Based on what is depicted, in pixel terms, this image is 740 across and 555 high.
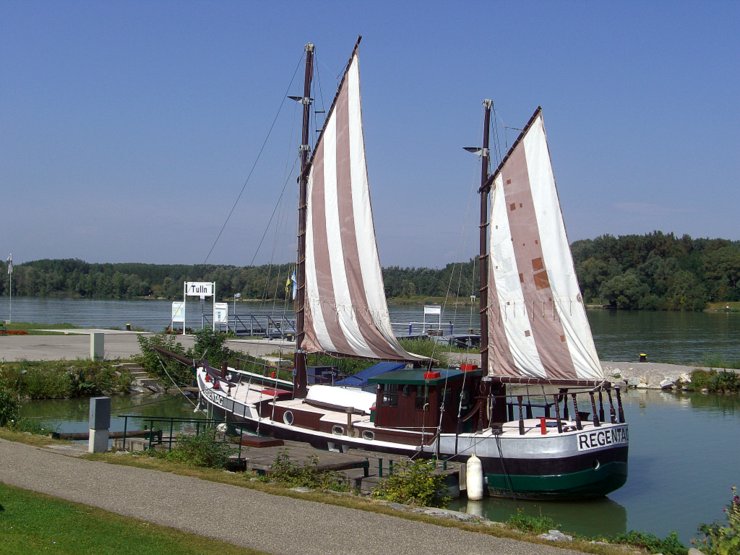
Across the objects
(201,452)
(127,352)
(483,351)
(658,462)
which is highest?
(483,351)

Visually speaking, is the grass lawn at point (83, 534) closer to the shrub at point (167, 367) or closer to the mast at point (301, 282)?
the mast at point (301, 282)

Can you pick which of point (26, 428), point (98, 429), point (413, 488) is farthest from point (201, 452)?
point (26, 428)

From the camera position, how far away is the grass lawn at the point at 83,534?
33.5ft

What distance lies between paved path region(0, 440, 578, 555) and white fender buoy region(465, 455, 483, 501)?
609 cm

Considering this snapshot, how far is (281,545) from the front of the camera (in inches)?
422

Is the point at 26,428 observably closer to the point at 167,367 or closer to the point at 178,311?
the point at 167,367

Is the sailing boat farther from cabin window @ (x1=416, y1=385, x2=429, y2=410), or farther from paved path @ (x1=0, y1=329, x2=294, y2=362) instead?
paved path @ (x1=0, y1=329, x2=294, y2=362)

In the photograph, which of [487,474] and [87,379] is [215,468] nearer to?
[487,474]

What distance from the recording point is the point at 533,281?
20.5 meters

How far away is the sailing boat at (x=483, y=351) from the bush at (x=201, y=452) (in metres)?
5.09

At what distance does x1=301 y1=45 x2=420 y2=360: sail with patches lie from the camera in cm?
2422

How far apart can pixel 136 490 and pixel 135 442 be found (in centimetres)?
676

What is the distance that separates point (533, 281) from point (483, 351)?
2196 millimetres

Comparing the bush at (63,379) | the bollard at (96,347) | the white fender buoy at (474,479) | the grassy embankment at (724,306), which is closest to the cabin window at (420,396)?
the white fender buoy at (474,479)
